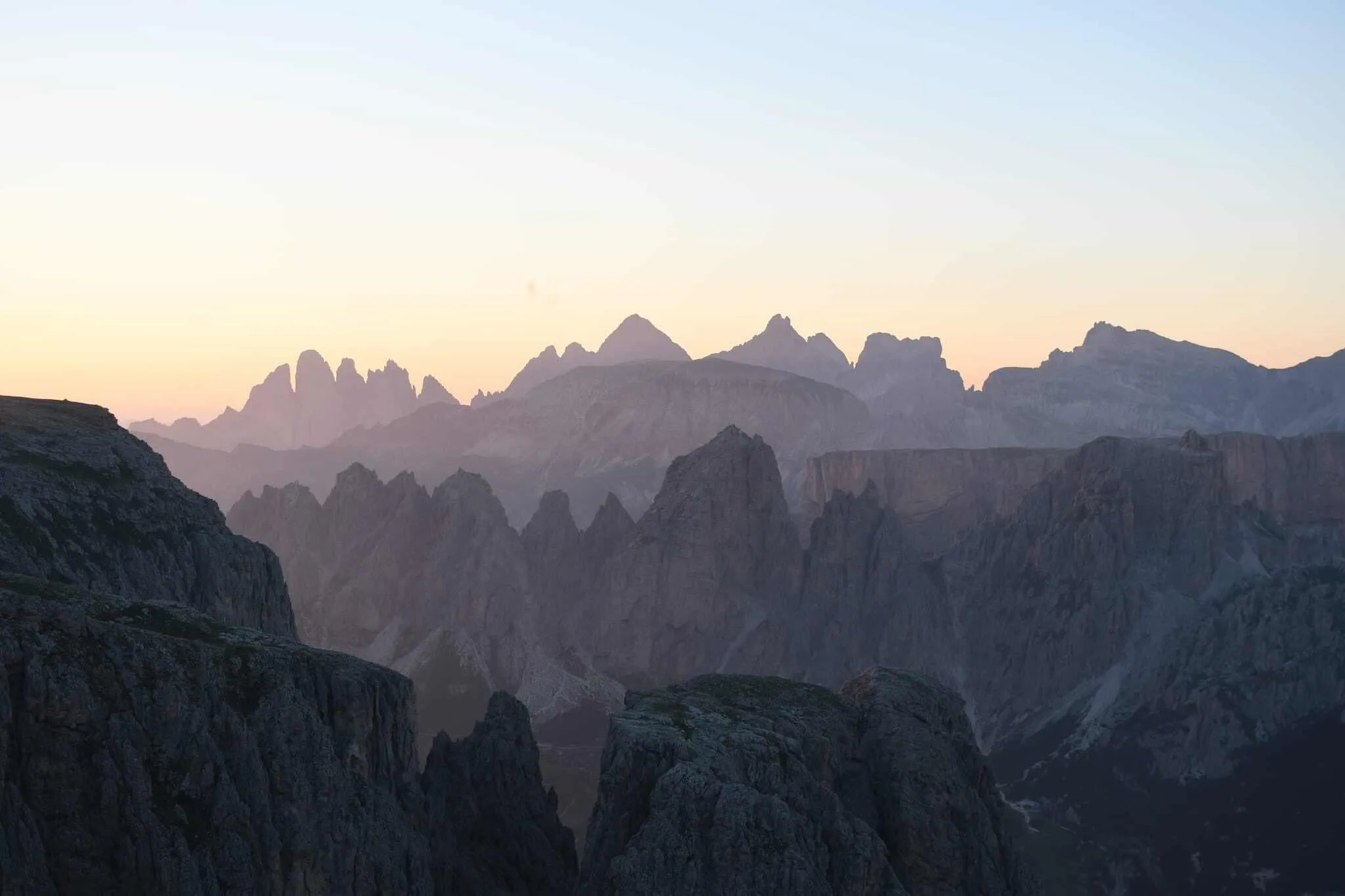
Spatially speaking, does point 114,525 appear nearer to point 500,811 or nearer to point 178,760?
point 500,811

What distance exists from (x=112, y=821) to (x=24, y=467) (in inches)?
2183

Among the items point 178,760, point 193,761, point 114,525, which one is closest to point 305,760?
point 193,761

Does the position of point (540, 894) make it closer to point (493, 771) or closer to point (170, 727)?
point (493, 771)

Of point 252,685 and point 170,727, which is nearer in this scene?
point 170,727

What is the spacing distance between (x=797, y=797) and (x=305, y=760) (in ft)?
114

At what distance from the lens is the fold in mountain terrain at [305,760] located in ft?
255

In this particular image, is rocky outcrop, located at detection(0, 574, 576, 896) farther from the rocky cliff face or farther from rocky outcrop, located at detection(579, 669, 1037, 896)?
rocky outcrop, located at detection(579, 669, 1037, 896)

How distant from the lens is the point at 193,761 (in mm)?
81562

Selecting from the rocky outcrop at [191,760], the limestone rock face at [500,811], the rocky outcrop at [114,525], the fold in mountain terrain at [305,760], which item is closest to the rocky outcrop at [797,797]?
the fold in mountain terrain at [305,760]

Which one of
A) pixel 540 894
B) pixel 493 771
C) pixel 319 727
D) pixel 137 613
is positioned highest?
pixel 137 613

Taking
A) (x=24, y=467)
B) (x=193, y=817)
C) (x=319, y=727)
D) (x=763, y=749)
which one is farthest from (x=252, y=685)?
(x=24, y=467)

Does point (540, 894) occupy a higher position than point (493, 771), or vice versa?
point (493, 771)

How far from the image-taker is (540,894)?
11825cm

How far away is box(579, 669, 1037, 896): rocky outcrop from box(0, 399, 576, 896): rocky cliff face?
1437cm
